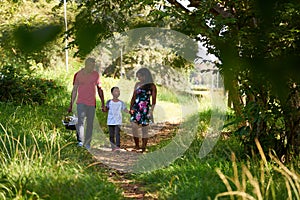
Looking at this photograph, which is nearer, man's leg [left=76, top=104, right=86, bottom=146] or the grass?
the grass

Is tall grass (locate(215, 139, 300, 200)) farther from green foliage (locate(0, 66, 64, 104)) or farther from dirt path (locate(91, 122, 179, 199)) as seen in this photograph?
green foliage (locate(0, 66, 64, 104))

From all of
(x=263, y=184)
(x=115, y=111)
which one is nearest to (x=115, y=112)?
(x=115, y=111)

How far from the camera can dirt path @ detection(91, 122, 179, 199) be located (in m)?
4.85

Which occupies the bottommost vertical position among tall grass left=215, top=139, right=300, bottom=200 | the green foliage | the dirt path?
the dirt path

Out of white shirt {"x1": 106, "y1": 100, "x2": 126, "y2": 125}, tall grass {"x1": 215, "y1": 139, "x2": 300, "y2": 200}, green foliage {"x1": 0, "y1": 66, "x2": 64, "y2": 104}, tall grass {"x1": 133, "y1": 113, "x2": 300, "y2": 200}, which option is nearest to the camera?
tall grass {"x1": 215, "y1": 139, "x2": 300, "y2": 200}

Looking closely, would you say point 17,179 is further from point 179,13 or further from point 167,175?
point 179,13

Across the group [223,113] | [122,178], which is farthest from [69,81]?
[122,178]

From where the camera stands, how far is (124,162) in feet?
21.7

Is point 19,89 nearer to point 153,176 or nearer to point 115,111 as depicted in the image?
point 115,111

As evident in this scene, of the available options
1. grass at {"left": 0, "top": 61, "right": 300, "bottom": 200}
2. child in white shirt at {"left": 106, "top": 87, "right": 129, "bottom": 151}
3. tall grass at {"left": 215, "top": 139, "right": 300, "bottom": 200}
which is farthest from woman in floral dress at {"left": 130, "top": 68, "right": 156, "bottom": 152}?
tall grass at {"left": 215, "top": 139, "right": 300, "bottom": 200}

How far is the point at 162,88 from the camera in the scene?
58.5 ft

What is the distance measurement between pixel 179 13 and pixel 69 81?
10.8m

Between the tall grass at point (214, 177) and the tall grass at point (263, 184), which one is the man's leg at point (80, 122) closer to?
the tall grass at point (214, 177)

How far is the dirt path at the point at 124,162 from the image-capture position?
4848 millimetres
